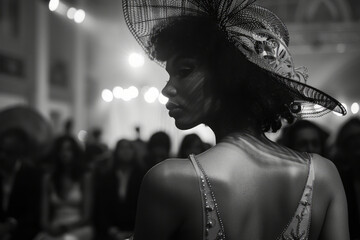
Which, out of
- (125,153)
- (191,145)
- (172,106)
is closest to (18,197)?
(125,153)

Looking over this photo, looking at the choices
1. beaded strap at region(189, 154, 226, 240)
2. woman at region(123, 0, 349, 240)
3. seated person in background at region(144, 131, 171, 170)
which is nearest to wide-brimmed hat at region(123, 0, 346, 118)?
woman at region(123, 0, 349, 240)

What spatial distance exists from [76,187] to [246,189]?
3935mm

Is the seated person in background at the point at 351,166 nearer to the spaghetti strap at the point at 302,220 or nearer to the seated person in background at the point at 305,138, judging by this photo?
the seated person in background at the point at 305,138

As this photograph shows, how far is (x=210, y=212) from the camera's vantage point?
3.06 ft

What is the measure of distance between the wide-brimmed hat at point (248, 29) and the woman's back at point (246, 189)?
0.47 ft

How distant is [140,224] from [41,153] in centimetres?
490

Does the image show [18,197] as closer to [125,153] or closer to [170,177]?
[125,153]

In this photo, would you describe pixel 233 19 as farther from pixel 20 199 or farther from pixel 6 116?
pixel 6 116

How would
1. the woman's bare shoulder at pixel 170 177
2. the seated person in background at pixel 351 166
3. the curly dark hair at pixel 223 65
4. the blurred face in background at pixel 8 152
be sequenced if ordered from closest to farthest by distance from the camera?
1. the woman's bare shoulder at pixel 170 177
2. the curly dark hair at pixel 223 65
3. the seated person in background at pixel 351 166
4. the blurred face in background at pixel 8 152

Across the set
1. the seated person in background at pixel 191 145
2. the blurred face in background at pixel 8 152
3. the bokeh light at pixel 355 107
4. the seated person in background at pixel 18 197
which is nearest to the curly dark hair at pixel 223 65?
the seated person in background at pixel 191 145

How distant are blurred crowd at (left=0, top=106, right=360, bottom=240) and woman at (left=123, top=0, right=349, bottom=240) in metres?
2.49

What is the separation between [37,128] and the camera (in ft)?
18.5

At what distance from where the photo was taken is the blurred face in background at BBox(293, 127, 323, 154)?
3.19 metres

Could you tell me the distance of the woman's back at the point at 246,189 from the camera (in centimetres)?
92
